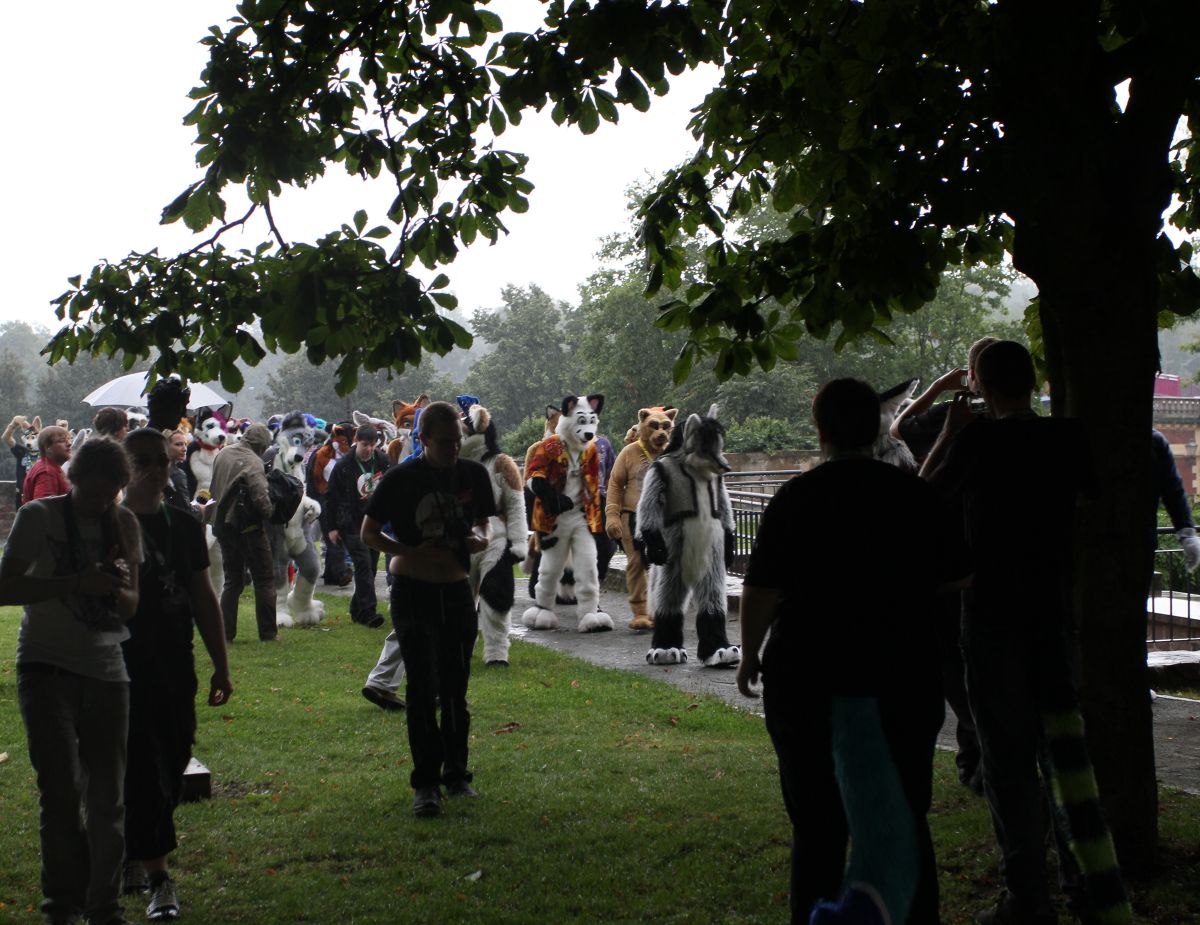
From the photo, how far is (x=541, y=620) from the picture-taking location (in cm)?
1374

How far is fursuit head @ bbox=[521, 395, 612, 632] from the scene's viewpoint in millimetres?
13562

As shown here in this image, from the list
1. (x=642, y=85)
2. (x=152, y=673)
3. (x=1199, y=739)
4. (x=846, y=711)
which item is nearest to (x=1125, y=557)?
(x=846, y=711)

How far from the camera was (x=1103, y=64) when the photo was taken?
207 inches

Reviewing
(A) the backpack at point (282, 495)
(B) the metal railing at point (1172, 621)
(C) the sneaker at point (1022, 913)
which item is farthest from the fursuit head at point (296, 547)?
(C) the sneaker at point (1022, 913)

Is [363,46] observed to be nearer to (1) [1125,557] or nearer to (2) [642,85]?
(2) [642,85]

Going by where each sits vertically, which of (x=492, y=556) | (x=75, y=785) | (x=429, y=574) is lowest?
(x=75, y=785)

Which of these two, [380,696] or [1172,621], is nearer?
[380,696]

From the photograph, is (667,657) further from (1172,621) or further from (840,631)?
(840,631)

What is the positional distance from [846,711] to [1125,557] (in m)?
1.90

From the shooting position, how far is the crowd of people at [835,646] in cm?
378

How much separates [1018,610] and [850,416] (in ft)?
3.28

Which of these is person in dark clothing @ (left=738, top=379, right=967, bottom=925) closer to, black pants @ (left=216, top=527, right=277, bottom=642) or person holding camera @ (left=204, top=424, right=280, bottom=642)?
person holding camera @ (left=204, top=424, right=280, bottom=642)

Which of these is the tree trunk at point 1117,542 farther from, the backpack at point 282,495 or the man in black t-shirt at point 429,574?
the backpack at point 282,495

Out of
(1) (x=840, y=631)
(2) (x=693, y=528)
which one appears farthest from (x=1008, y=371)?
(2) (x=693, y=528)
